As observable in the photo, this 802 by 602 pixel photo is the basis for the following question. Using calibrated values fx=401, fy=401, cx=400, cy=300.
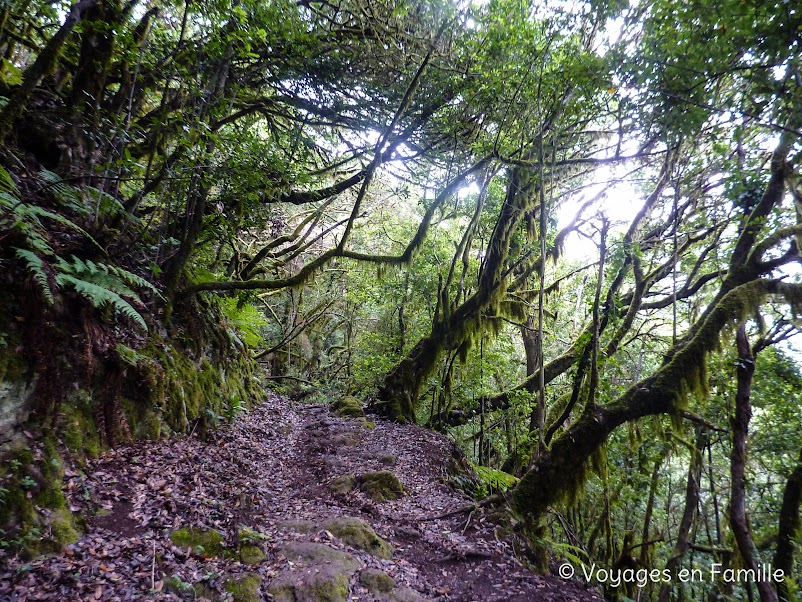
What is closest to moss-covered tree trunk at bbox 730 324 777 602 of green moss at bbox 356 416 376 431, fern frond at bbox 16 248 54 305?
green moss at bbox 356 416 376 431

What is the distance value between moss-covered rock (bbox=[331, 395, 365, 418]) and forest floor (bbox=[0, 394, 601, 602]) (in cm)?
300

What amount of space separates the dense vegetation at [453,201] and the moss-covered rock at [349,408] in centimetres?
46

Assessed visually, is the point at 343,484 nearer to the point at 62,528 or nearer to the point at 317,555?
the point at 317,555

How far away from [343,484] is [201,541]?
9.01 ft

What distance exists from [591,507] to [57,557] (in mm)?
12545

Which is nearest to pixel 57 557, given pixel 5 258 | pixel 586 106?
pixel 5 258

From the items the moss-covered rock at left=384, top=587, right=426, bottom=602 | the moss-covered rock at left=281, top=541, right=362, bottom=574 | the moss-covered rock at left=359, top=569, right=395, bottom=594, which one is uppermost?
the moss-covered rock at left=281, top=541, right=362, bottom=574

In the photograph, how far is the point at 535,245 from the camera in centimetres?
1006

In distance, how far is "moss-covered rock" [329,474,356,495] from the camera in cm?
610

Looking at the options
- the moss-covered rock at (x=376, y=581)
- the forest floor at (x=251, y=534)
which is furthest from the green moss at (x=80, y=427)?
the moss-covered rock at (x=376, y=581)

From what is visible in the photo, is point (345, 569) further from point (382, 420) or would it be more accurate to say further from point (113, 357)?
point (382, 420)

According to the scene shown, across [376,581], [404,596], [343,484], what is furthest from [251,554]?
[343,484]

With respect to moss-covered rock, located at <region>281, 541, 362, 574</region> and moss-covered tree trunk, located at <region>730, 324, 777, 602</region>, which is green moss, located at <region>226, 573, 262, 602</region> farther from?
moss-covered tree trunk, located at <region>730, 324, 777, 602</region>

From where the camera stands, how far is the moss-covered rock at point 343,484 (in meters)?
6.10
